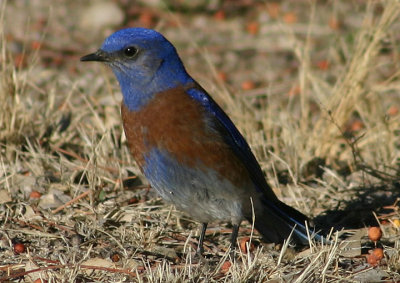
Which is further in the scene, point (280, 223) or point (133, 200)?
point (133, 200)

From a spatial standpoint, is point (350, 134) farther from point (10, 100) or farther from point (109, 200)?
point (10, 100)

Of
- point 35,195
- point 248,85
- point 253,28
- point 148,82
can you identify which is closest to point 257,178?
point 148,82

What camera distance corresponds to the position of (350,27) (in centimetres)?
898

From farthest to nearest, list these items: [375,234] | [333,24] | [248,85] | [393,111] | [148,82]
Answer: [248,85] < [393,111] < [333,24] < [375,234] < [148,82]

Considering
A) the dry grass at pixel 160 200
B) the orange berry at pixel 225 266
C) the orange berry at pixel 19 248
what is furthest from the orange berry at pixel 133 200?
the orange berry at pixel 225 266

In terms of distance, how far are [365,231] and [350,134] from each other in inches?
42.7

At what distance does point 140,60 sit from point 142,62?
0.05 feet

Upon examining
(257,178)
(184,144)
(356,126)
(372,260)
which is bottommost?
(372,260)

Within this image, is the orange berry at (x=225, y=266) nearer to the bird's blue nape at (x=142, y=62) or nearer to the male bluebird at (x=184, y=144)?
the male bluebird at (x=184, y=144)

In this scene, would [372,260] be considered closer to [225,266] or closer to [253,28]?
[225,266]

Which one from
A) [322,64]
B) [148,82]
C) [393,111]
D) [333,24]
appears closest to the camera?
[148,82]

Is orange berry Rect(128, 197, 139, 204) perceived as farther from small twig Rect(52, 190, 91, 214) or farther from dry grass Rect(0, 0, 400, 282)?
small twig Rect(52, 190, 91, 214)

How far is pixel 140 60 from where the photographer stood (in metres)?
4.63

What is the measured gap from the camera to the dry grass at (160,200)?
13.7ft
